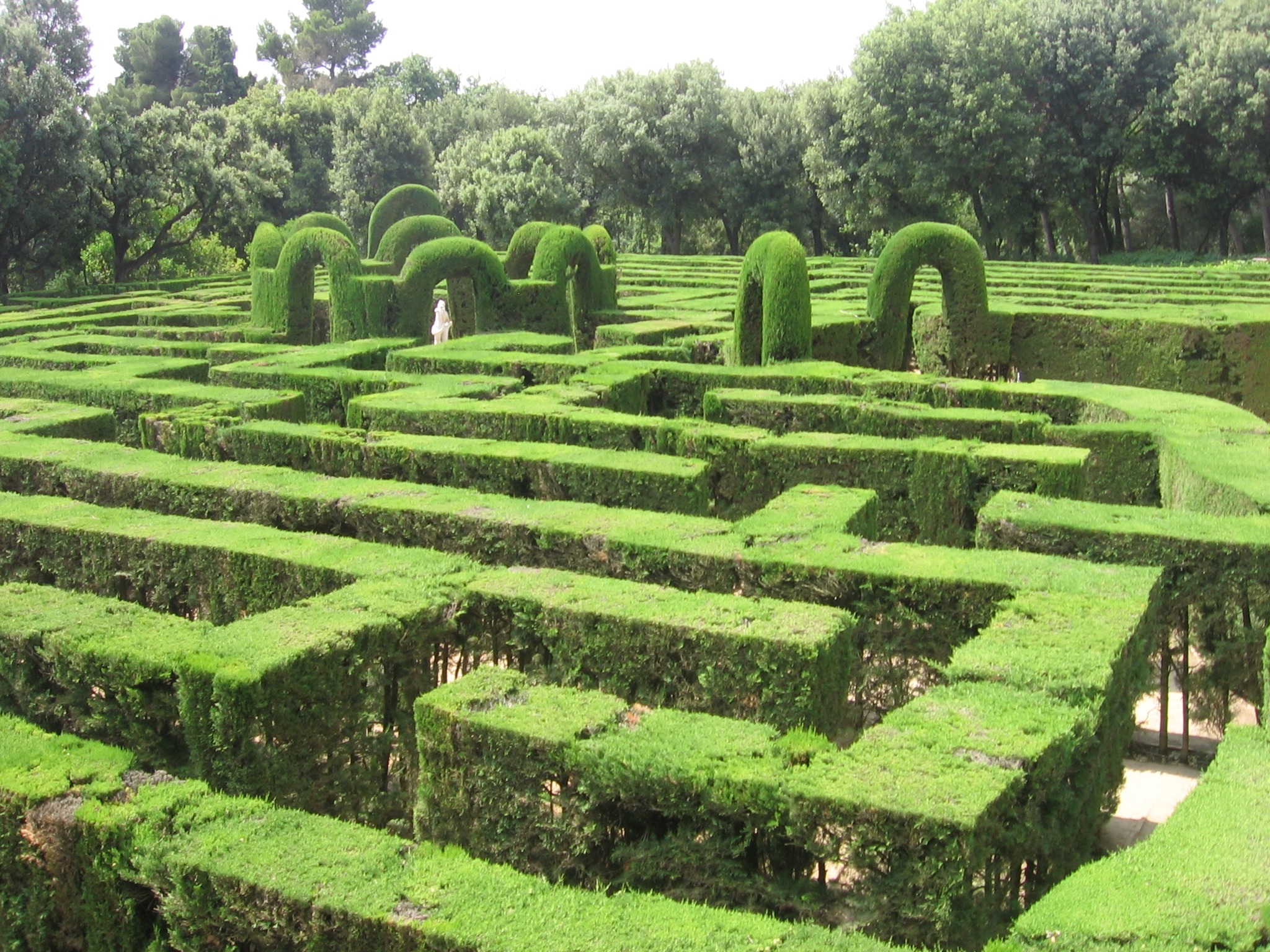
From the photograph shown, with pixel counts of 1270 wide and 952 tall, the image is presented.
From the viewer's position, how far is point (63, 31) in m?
58.5

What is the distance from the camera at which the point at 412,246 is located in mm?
28141

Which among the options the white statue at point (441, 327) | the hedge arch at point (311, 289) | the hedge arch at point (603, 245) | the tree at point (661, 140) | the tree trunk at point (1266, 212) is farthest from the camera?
the tree at point (661, 140)

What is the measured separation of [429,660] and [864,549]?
3.25m

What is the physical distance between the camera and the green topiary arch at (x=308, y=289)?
21609 millimetres

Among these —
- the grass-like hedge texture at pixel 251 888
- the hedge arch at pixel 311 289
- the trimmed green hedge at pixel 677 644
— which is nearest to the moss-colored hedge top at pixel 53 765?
the grass-like hedge texture at pixel 251 888

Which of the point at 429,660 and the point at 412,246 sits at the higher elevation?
the point at 412,246

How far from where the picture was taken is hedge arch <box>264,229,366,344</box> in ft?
70.9

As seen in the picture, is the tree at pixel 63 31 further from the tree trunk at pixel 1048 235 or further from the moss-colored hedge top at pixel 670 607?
the moss-colored hedge top at pixel 670 607

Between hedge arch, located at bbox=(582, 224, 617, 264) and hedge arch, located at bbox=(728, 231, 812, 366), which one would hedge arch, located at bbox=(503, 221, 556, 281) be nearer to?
hedge arch, located at bbox=(582, 224, 617, 264)

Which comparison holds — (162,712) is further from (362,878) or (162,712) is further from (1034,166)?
(1034,166)

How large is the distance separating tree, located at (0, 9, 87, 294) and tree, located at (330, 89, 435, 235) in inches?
763

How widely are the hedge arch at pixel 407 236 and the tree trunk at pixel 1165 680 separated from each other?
2144 centimetres

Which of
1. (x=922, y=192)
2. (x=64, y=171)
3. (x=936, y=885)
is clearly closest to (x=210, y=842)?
(x=936, y=885)

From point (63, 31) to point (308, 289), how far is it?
150 feet
